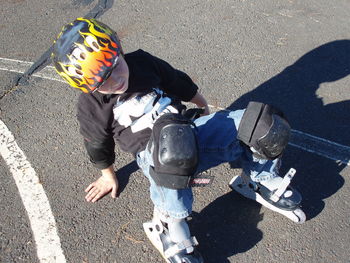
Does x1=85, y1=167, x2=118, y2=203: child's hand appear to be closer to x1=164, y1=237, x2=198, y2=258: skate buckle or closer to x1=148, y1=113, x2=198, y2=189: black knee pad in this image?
x1=164, y1=237, x2=198, y2=258: skate buckle

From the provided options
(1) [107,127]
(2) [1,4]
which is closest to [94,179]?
(1) [107,127]

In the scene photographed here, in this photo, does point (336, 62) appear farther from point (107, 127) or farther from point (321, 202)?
point (107, 127)

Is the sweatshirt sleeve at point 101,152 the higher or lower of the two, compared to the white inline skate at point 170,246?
higher

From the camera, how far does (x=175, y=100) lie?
2.62m

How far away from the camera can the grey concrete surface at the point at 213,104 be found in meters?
2.61

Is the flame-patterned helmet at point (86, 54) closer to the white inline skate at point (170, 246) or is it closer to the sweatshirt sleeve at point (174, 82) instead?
the sweatshirt sleeve at point (174, 82)

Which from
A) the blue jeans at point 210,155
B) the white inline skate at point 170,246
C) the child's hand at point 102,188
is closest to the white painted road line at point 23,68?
the child's hand at point 102,188

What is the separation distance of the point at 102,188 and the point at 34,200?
486mm

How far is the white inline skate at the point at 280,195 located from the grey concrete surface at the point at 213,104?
8 cm

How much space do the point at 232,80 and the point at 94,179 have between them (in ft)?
5.35

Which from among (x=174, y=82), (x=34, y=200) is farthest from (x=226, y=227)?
(x=34, y=200)

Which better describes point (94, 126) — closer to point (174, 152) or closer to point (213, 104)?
point (174, 152)

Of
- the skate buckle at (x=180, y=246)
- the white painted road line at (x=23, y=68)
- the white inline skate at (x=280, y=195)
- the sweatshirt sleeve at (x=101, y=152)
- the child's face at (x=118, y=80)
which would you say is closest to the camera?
the child's face at (x=118, y=80)

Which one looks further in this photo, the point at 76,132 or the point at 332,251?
the point at 76,132
